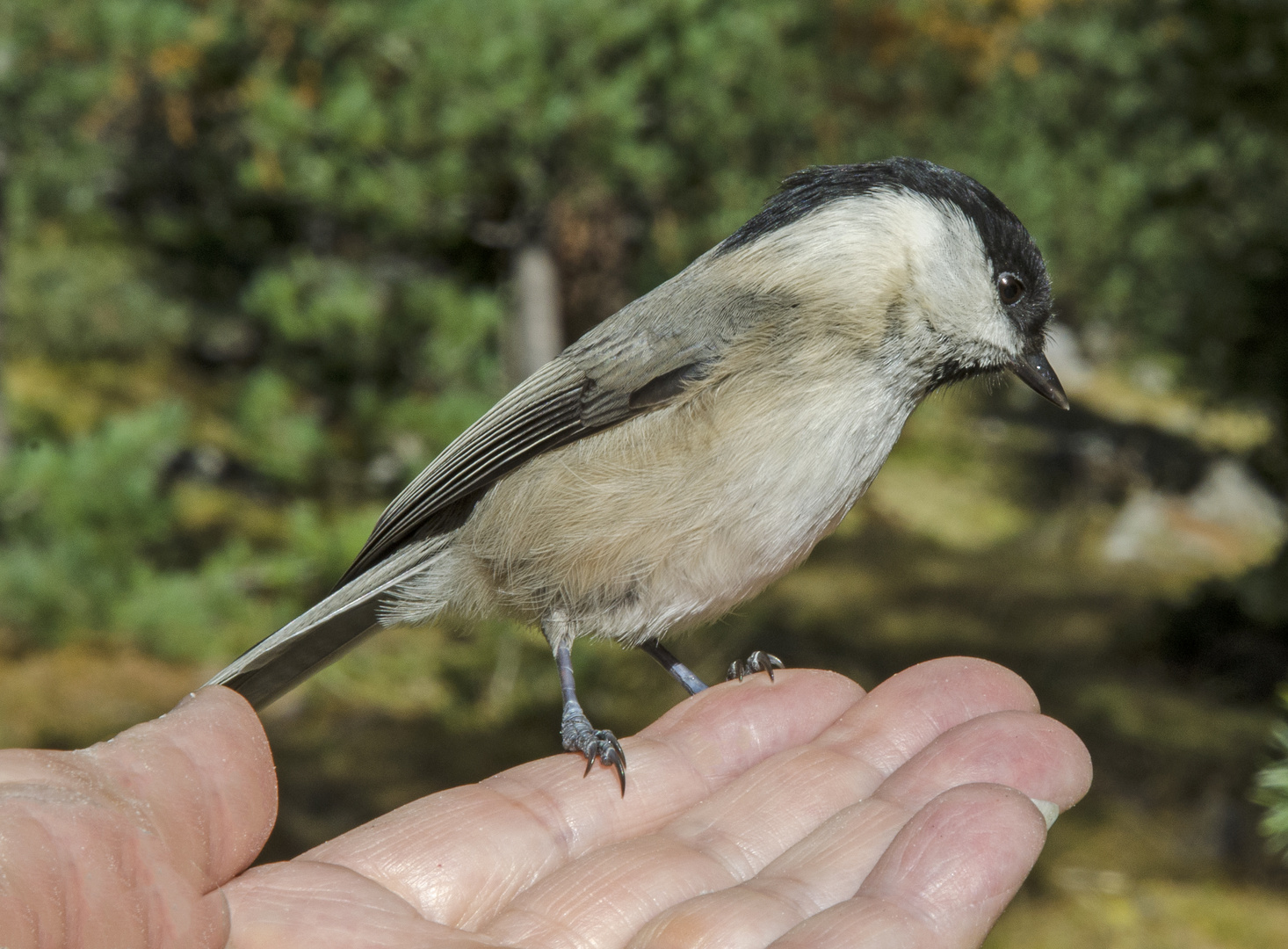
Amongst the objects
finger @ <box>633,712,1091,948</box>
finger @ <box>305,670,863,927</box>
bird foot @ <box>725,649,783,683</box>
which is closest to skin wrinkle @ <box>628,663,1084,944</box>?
finger @ <box>633,712,1091,948</box>

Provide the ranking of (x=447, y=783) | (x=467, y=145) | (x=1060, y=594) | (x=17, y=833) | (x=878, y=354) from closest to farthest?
1. (x=17, y=833)
2. (x=878, y=354)
3. (x=467, y=145)
4. (x=447, y=783)
5. (x=1060, y=594)

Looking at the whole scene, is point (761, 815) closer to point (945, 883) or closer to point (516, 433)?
point (945, 883)

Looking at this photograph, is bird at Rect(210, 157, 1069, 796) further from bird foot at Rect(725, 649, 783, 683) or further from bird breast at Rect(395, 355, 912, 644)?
bird foot at Rect(725, 649, 783, 683)

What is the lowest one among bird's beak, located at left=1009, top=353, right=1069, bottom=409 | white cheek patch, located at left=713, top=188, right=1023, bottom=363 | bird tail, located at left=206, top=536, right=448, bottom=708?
bird tail, located at left=206, top=536, right=448, bottom=708

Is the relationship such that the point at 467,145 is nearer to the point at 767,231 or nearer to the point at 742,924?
the point at 767,231

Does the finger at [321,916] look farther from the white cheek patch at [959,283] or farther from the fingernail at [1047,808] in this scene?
the white cheek patch at [959,283]

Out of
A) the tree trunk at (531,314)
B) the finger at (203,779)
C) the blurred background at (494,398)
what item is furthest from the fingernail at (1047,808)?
the tree trunk at (531,314)

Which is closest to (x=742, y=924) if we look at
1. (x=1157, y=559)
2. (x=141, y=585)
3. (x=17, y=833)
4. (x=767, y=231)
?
(x=17, y=833)
